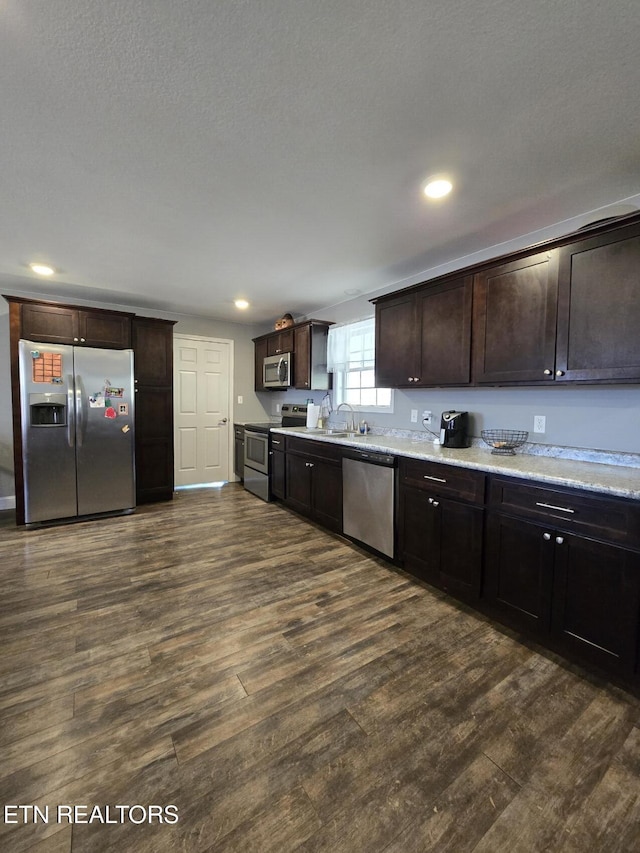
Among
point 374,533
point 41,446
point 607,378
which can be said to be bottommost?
point 374,533

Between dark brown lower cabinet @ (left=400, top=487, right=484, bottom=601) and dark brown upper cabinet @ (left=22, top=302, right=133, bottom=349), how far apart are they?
139 inches

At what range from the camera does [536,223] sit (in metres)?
2.43

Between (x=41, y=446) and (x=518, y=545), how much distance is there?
13.9 ft

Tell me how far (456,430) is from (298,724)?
2.13m

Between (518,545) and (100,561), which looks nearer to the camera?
(518,545)

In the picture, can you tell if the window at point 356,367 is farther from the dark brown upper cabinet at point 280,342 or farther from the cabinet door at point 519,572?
the cabinet door at point 519,572

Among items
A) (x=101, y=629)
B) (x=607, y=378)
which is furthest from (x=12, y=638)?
(x=607, y=378)

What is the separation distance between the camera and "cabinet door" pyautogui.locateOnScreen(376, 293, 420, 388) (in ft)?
9.87

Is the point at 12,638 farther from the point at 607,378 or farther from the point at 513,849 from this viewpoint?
the point at 607,378

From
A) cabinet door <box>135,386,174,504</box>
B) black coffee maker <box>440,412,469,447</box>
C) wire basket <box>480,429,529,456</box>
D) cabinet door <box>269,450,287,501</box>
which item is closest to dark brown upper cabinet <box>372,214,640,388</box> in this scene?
black coffee maker <box>440,412,469,447</box>

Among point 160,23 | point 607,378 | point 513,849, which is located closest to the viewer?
point 513,849

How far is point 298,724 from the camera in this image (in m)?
1.43

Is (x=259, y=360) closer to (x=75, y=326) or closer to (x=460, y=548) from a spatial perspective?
(x=75, y=326)

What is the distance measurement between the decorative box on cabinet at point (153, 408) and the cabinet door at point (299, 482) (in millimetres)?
1657
